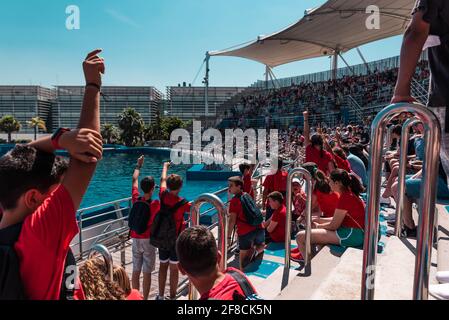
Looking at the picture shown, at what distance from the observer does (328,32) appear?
935 inches

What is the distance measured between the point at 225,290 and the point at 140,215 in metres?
2.46

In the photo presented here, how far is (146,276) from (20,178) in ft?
10.5

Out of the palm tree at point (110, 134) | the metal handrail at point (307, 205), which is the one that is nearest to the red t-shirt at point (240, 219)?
the metal handrail at point (307, 205)

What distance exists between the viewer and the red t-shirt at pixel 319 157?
509cm

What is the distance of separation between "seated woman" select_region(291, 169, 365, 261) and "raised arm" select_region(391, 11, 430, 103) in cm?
195

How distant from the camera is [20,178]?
0.97 metres

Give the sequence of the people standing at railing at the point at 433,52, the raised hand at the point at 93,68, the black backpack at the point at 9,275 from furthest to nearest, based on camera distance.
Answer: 1. the people standing at railing at the point at 433,52
2. the raised hand at the point at 93,68
3. the black backpack at the point at 9,275

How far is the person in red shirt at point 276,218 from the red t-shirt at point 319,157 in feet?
4.21

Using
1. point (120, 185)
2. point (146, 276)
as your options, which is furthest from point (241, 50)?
point (146, 276)

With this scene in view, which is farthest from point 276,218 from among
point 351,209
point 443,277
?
point 443,277

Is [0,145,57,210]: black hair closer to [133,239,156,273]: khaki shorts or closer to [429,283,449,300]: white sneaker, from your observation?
[429,283,449,300]: white sneaker

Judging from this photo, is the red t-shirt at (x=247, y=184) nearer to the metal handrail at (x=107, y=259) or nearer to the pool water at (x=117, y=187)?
the metal handrail at (x=107, y=259)

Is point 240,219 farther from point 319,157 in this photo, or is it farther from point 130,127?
point 130,127
